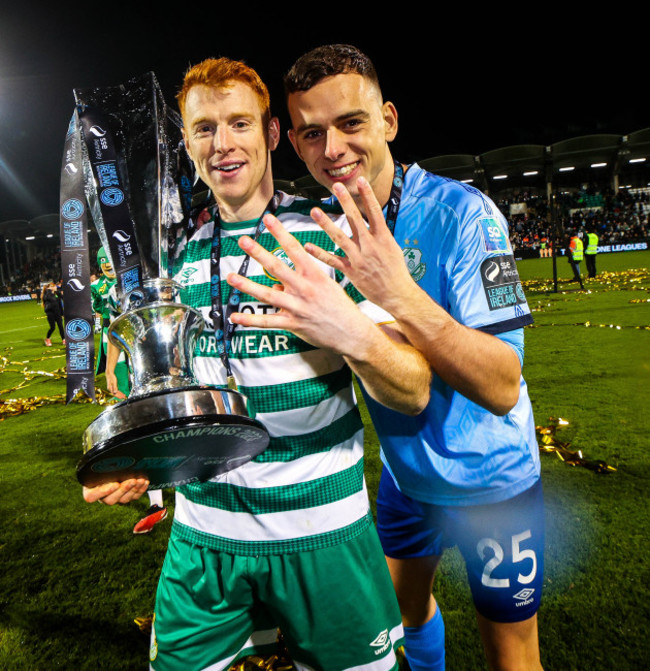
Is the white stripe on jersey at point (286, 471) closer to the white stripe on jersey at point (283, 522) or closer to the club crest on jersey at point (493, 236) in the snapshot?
the white stripe on jersey at point (283, 522)

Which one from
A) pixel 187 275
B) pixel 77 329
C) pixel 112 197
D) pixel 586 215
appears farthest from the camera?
pixel 586 215

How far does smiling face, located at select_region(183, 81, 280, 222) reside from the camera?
148 centimetres

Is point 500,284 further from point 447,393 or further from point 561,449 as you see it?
point 561,449

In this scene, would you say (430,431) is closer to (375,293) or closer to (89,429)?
(375,293)

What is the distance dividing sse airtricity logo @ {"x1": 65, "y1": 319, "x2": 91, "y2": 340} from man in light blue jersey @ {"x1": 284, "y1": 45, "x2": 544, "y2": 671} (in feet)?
9.12

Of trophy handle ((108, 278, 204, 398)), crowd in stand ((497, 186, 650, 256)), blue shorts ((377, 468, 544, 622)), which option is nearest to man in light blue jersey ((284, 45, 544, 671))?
blue shorts ((377, 468, 544, 622))

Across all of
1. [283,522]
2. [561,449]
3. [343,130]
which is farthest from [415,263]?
[561,449]

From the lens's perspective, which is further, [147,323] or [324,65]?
[324,65]

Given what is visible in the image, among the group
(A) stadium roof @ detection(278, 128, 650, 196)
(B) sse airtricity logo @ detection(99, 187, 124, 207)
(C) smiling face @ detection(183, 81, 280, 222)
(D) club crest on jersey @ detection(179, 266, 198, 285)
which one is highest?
(A) stadium roof @ detection(278, 128, 650, 196)

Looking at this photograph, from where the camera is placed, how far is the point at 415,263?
1.70 meters

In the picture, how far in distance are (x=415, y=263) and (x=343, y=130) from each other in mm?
621

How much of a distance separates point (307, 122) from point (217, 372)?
3.52ft

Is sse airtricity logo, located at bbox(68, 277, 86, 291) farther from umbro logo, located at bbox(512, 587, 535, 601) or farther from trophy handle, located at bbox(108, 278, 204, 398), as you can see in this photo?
umbro logo, located at bbox(512, 587, 535, 601)

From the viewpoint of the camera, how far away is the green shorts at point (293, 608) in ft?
4.32
